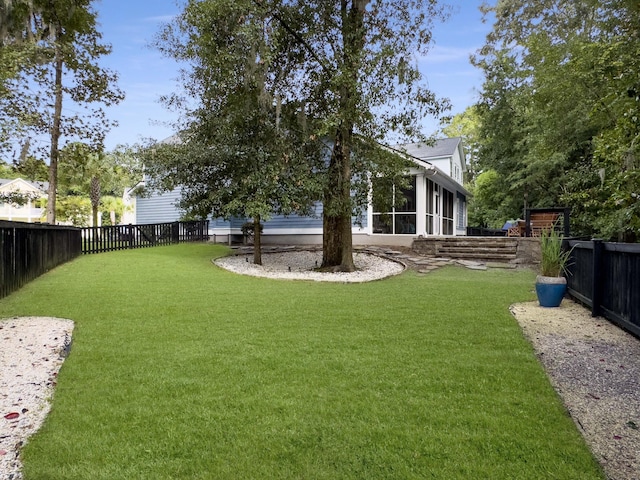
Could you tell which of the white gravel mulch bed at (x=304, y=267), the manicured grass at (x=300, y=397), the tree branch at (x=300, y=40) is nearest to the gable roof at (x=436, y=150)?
the white gravel mulch bed at (x=304, y=267)

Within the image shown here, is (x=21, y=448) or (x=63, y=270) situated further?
(x=63, y=270)

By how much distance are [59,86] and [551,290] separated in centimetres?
1396

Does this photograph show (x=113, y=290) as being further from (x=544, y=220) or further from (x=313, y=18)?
(x=544, y=220)

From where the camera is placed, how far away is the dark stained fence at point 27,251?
6.27 metres

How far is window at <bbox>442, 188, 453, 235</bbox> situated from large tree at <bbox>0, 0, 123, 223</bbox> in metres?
12.6

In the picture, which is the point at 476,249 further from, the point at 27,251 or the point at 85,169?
the point at 85,169

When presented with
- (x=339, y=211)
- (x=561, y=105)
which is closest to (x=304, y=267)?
(x=339, y=211)

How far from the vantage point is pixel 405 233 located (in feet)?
45.6

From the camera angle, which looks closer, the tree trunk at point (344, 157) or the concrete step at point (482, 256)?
the tree trunk at point (344, 157)

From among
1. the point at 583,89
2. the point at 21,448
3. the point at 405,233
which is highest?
the point at 583,89

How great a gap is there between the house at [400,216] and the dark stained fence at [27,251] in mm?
3942

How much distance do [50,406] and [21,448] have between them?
520 mm

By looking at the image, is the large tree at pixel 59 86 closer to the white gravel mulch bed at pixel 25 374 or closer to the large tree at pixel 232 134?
the large tree at pixel 232 134

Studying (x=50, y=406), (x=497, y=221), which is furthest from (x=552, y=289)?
(x=497, y=221)
